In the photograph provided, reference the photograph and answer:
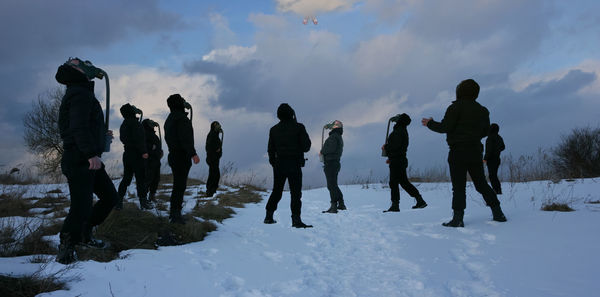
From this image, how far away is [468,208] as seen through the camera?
7.05 meters

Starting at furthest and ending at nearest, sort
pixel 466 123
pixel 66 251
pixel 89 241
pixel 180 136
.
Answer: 1. pixel 180 136
2. pixel 466 123
3. pixel 89 241
4. pixel 66 251

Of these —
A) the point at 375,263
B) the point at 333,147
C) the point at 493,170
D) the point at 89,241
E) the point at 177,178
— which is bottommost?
the point at 375,263

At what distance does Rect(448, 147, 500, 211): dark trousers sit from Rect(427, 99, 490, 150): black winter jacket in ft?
0.40

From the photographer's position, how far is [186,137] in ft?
18.8

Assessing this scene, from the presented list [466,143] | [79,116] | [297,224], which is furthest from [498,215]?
[79,116]

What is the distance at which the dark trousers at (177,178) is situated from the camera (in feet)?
18.7

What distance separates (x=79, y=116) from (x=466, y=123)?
5043 millimetres

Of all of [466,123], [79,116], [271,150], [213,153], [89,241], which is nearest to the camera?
[79,116]

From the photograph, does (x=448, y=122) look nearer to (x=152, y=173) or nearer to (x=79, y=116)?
(x=79, y=116)

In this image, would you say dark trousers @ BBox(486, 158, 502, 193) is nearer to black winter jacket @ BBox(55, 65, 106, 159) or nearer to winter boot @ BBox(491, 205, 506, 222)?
winter boot @ BBox(491, 205, 506, 222)

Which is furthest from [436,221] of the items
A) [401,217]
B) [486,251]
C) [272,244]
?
[272,244]

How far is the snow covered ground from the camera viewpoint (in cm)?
304

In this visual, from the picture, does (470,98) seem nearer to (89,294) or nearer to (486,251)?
(486,251)

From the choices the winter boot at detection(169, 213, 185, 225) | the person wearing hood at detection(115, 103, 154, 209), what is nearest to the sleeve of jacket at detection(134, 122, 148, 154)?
the person wearing hood at detection(115, 103, 154, 209)
